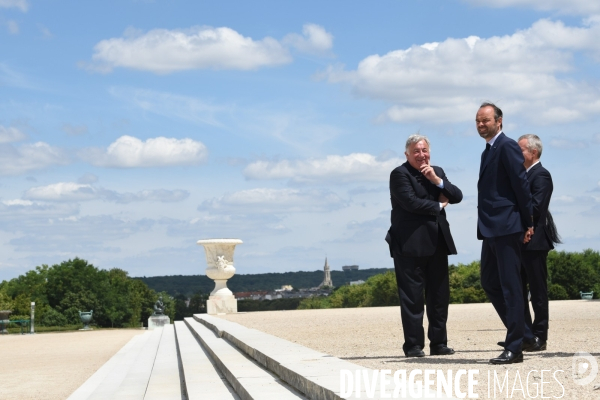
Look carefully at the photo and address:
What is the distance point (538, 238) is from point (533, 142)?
982 mm

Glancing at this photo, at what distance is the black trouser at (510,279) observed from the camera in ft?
22.1

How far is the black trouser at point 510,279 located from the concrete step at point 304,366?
138 cm

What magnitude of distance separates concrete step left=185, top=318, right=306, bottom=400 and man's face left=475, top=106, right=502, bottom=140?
2623 mm

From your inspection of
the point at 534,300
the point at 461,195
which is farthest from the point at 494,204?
the point at 534,300

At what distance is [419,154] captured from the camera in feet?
26.3

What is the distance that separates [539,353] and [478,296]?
45.3 meters

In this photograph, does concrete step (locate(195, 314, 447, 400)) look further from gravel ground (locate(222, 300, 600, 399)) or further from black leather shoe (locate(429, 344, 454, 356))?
black leather shoe (locate(429, 344, 454, 356))

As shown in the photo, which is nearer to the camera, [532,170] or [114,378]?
[532,170]

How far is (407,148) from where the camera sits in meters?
8.12

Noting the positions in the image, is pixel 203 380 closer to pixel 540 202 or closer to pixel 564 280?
pixel 540 202

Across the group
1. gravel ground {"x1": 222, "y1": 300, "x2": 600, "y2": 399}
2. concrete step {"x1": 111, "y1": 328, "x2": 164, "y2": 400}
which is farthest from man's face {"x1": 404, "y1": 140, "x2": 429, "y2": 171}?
concrete step {"x1": 111, "y1": 328, "x2": 164, "y2": 400}

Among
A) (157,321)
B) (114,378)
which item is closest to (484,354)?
(114,378)

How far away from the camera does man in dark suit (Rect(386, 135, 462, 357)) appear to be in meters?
7.93

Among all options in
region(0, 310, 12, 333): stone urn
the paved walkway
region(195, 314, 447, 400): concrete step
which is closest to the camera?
region(195, 314, 447, 400): concrete step
